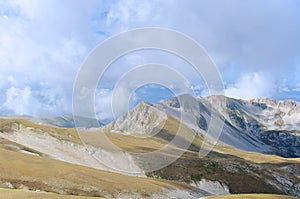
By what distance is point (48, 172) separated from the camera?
230 feet

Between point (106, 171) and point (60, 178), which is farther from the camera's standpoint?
point (106, 171)

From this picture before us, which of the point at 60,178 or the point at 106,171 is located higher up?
the point at 106,171

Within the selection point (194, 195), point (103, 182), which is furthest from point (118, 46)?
point (194, 195)

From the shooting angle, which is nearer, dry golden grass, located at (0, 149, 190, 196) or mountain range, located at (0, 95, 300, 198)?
dry golden grass, located at (0, 149, 190, 196)

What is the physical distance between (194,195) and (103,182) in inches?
931

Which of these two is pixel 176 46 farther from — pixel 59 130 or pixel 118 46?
pixel 59 130

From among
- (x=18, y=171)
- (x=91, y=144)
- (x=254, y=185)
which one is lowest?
(x=18, y=171)

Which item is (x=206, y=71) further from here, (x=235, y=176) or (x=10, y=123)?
(x=10, y=123)

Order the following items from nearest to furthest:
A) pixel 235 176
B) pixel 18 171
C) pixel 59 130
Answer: pixel 18 171 → pixel 235 176 → pixel 59 130

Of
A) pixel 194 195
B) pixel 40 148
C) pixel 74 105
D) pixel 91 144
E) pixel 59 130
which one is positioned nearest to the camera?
pixel 74 105

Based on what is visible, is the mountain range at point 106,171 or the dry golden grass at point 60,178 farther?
the mountain range at point 106,171

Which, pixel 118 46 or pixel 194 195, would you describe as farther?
pixel 194 195

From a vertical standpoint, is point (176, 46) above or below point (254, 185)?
above

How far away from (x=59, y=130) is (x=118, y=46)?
7807cm
